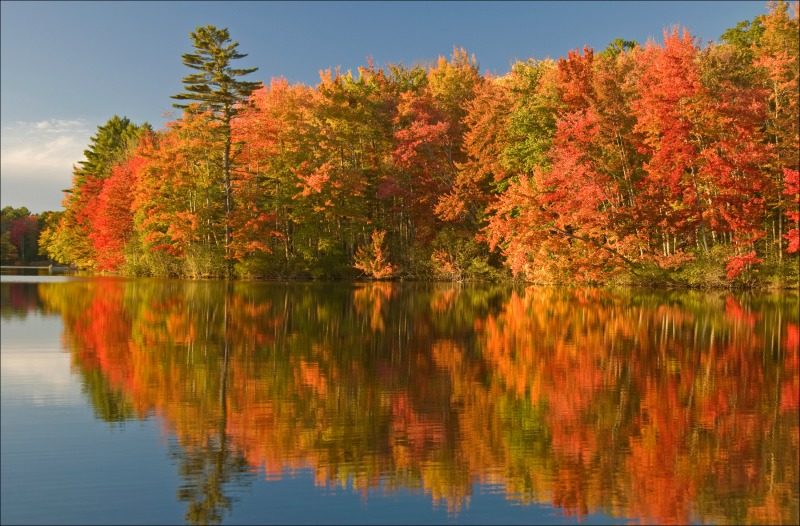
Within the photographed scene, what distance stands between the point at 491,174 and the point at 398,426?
129ft

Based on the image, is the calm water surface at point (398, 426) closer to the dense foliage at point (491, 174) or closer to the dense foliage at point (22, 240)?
the dense foliage at point (491, 174)

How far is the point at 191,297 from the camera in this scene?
27906 millimetres

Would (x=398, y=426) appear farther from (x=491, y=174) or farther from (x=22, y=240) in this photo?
(x=22, y=240)

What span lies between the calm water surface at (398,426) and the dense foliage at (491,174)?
61.7 ft

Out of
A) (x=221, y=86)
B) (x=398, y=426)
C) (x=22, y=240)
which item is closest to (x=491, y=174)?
(x=221, y=86)

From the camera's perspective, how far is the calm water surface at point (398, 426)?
5426 mm

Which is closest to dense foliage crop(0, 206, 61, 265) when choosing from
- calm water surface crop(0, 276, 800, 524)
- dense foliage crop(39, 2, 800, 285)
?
dense foliage crop(39, 2, 800, 285)

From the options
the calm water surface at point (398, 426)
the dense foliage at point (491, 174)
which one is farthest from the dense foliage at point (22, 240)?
the calm water surface at point (398, 426)

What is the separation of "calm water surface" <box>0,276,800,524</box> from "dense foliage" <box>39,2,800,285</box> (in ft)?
61.7

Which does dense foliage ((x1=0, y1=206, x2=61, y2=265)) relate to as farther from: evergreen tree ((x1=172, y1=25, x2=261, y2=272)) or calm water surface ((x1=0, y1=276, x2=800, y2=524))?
calm water surface ((x1=0, y1=276, x2=800, y2=524))

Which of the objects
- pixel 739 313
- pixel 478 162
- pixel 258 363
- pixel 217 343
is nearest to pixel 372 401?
pixel 258 363

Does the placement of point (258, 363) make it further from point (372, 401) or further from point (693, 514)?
point (693, 514)

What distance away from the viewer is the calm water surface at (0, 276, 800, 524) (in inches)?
214

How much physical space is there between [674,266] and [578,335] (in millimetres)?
20910
